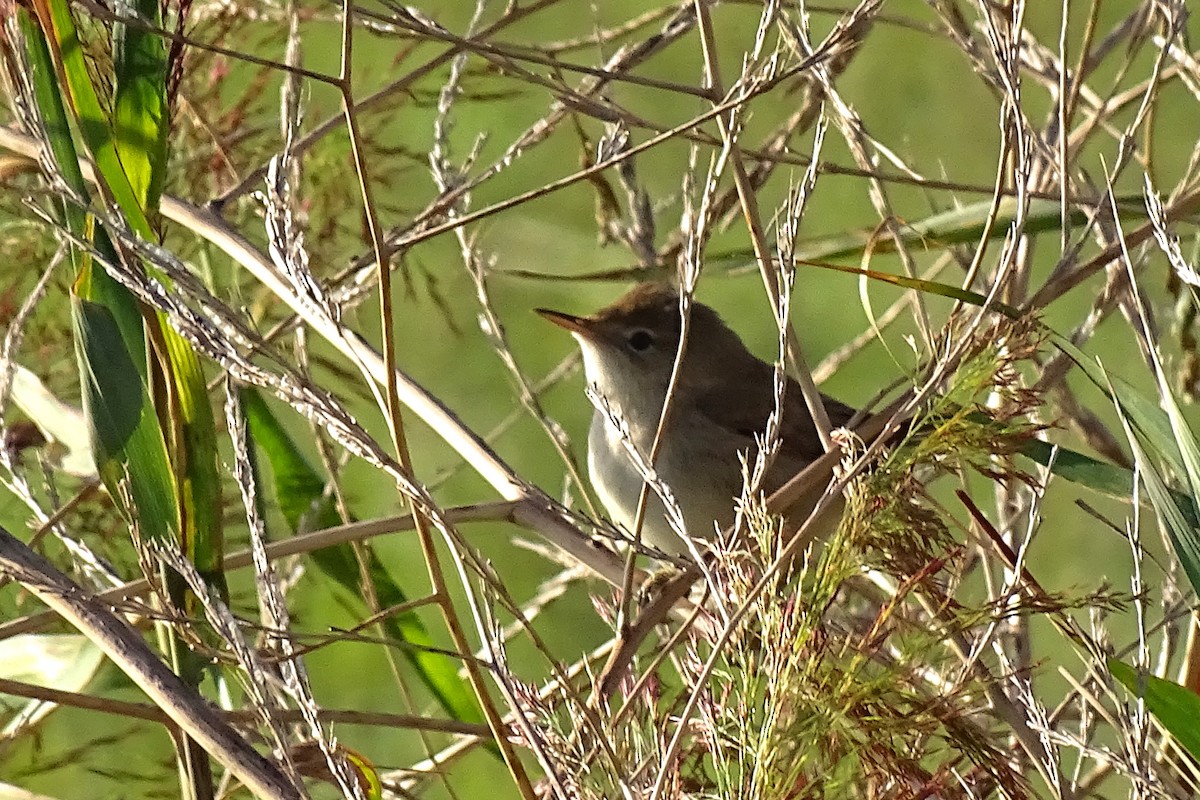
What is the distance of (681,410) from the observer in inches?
109

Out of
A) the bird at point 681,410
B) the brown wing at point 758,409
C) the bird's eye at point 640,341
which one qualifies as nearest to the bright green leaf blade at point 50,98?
the bird at point 681,410

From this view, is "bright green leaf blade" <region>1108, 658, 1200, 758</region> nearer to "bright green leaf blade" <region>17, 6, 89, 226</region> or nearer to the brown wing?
"bright green leaf blade" <region>17, 6, 89, 226</region>

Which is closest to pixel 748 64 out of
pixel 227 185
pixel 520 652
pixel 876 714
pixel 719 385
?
pixel 876 714

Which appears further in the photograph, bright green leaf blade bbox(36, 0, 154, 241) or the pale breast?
the pale breast

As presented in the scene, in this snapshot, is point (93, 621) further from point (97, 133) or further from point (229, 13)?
point (229, 13)

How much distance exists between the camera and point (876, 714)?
0.98 metres

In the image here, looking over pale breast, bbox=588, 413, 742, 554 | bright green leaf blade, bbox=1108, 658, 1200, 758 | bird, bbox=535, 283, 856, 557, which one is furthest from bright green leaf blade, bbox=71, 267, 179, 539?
pale breast, bbox=588, 413, 742, 554

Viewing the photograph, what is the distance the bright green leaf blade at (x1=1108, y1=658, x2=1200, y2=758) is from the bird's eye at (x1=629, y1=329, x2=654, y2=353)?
185cm

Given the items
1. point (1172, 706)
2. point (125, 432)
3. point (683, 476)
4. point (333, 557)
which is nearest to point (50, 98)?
point (125, 432)

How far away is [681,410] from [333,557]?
109 centimetres

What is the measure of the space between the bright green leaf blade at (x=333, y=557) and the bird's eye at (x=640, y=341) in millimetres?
1013

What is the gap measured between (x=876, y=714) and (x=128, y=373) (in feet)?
2.29

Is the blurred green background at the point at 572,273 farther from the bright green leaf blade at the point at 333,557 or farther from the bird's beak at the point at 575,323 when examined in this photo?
the bright green leaf blade at the point at 333,557

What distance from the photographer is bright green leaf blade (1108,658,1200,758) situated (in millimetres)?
1034
